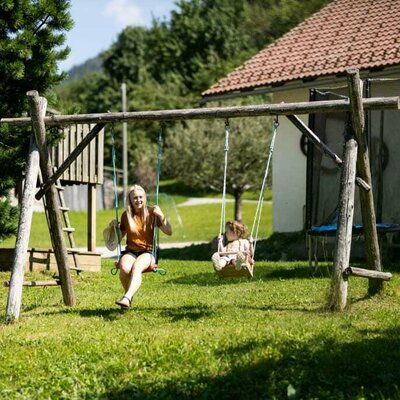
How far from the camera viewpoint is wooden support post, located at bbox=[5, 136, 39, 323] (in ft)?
32.2

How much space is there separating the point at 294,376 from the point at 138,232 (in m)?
3.63

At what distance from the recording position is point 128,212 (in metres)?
10.1

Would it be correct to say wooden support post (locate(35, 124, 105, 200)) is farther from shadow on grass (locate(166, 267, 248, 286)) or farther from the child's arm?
shadow on grass (locate(166, 267, 248, 286))

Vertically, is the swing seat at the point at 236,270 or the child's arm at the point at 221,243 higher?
the child's arm at the point at 221,243

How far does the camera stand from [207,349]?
7844 mm

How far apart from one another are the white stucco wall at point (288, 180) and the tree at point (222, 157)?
10.5 metres

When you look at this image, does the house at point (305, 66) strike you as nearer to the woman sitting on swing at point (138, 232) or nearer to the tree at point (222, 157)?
the woman sitting on swing at point (138, 232)

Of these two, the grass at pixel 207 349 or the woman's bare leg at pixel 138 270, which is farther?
the woman's bare leg at pixel 138 270

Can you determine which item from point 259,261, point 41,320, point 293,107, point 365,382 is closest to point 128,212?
point 41,320

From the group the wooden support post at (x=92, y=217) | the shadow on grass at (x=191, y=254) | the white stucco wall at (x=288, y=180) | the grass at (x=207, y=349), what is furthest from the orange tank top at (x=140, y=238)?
the white stucco wall at (x=288, y=180)

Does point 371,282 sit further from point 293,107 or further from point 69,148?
point 69,148

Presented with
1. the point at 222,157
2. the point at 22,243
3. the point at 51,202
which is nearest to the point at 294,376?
the point at 22,243

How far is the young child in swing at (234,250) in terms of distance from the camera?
9.95m

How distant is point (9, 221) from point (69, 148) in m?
2.43
